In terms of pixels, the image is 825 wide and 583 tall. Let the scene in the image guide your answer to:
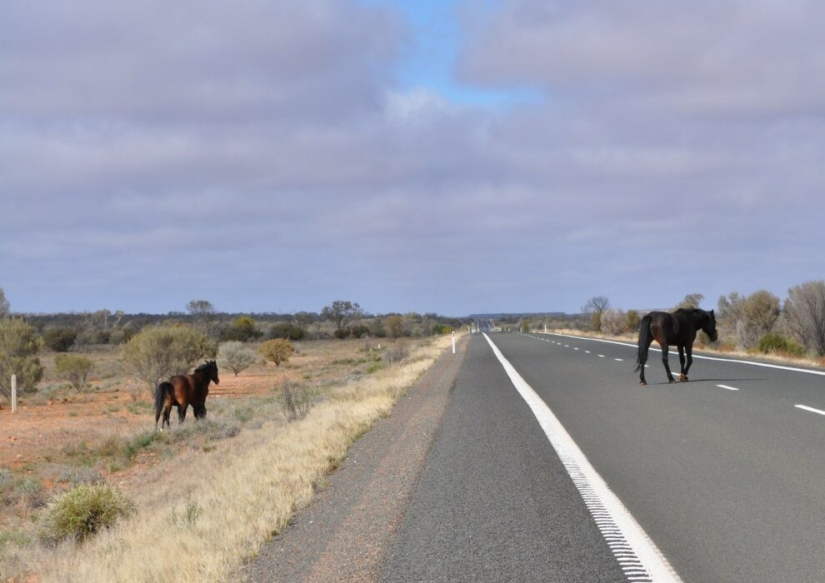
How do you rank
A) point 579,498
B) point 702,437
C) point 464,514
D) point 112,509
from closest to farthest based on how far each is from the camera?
→ point 464,514
point 579,498
point 702,437
point 112,509

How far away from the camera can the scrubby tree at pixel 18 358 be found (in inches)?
1478

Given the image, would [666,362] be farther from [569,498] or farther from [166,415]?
[166,415]

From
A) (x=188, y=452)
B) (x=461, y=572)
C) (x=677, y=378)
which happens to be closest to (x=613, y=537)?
(x=461, y=572)

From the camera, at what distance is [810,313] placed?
38031mm

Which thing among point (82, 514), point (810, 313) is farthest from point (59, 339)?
point (82, 514)

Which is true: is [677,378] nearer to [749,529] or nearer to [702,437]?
[702,437]

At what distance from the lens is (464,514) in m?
7.36

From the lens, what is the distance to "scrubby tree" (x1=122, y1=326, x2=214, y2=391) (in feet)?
124

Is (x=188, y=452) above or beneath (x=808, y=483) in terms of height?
beneath

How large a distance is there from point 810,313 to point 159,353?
95.7ft

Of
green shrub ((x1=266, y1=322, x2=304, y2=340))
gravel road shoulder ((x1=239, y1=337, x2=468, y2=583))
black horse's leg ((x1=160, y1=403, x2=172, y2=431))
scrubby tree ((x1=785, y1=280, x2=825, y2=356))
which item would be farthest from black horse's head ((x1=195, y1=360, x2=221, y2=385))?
green shrub ((x1=266, y1=322, x2=304, y2=340))

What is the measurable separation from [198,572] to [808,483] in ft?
18.8

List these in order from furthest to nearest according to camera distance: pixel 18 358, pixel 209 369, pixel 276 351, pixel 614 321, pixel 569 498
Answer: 1. pixel 614 321
2. pixel 276 351
3. pixel 18 358
4. pixel 209 369
5. pixel 569 498

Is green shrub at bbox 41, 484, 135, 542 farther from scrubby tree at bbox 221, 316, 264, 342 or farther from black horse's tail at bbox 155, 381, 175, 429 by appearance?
scrubby tree at bbox 221, 316, 264, 342
